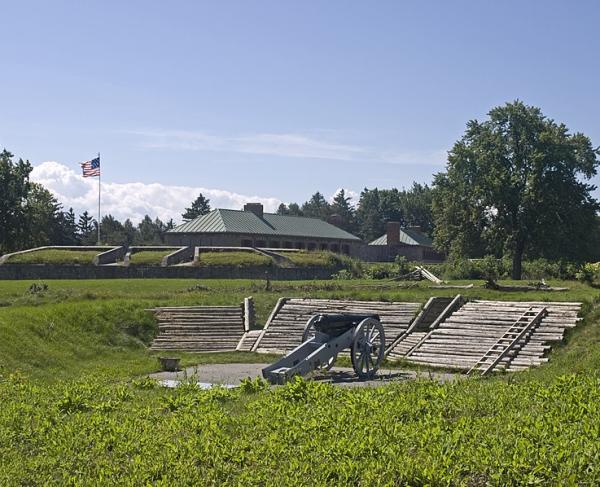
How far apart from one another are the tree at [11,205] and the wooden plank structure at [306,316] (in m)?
40.7

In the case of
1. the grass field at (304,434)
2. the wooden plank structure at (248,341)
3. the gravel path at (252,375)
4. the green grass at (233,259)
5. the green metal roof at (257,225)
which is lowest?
the gravel path at (252,375)

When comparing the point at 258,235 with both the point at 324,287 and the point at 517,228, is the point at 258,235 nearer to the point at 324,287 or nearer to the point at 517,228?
the point at 517,228

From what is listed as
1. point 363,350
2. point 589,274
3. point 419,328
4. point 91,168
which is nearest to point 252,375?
point 363,350

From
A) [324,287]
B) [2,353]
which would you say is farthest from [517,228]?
[2,353]

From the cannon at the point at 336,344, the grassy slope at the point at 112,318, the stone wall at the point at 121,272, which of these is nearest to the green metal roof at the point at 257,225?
the stone wall at the point at 121,272

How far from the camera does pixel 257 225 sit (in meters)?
71.8

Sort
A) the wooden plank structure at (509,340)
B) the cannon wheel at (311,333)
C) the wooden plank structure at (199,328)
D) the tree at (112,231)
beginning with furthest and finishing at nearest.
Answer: the tree at (112,231)
the wooden plank structure at (199,328)
the wooden plank structure at (509,340)
the cannon wheel at (311,333)

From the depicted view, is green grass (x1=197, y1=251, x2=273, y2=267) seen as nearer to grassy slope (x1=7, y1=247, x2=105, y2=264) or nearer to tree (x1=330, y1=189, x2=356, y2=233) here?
grassy slope (x1=7, y1=247, x2=105, y2=264)

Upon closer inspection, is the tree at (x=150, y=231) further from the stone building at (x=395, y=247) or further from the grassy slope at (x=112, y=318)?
the grassy slope at (x=112, y=318)

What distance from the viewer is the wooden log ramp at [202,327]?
24.3 meters

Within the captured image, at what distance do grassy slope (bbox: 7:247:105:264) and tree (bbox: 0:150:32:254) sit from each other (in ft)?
48.4

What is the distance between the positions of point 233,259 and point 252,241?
23.2 m

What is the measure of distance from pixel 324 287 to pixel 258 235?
3949cm

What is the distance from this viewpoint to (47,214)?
81500 millimetres
